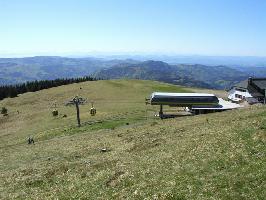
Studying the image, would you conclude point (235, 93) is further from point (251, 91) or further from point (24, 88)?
point (24, 88)

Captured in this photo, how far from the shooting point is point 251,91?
312 feet

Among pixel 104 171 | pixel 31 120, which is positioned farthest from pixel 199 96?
pixel 104 171

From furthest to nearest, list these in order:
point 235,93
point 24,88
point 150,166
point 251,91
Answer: point 24,88 < point 235,93 < point 251,91 < point 150,166

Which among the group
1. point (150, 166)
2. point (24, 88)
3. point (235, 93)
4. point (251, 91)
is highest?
point (150, 166)

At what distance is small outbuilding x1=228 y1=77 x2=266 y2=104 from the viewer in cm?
9206

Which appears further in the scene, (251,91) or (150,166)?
(251,91)

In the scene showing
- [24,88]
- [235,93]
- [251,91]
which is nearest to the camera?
[251,91]

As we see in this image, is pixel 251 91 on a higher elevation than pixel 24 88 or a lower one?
higher

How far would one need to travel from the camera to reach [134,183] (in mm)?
26078

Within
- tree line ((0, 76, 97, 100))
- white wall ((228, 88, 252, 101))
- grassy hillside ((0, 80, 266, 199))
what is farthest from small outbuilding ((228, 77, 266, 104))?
tree line ((0, 76, 97, 100))

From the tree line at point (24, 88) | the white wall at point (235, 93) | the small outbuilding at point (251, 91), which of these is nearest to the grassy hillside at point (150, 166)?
the small outbuilding at point (251, 91)

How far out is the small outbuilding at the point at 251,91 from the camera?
3625 inches

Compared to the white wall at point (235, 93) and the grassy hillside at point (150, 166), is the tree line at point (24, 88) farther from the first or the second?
Result: the grassy hillside at point (150, 166)

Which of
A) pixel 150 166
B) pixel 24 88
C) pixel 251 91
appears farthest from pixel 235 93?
pixel 24 88
